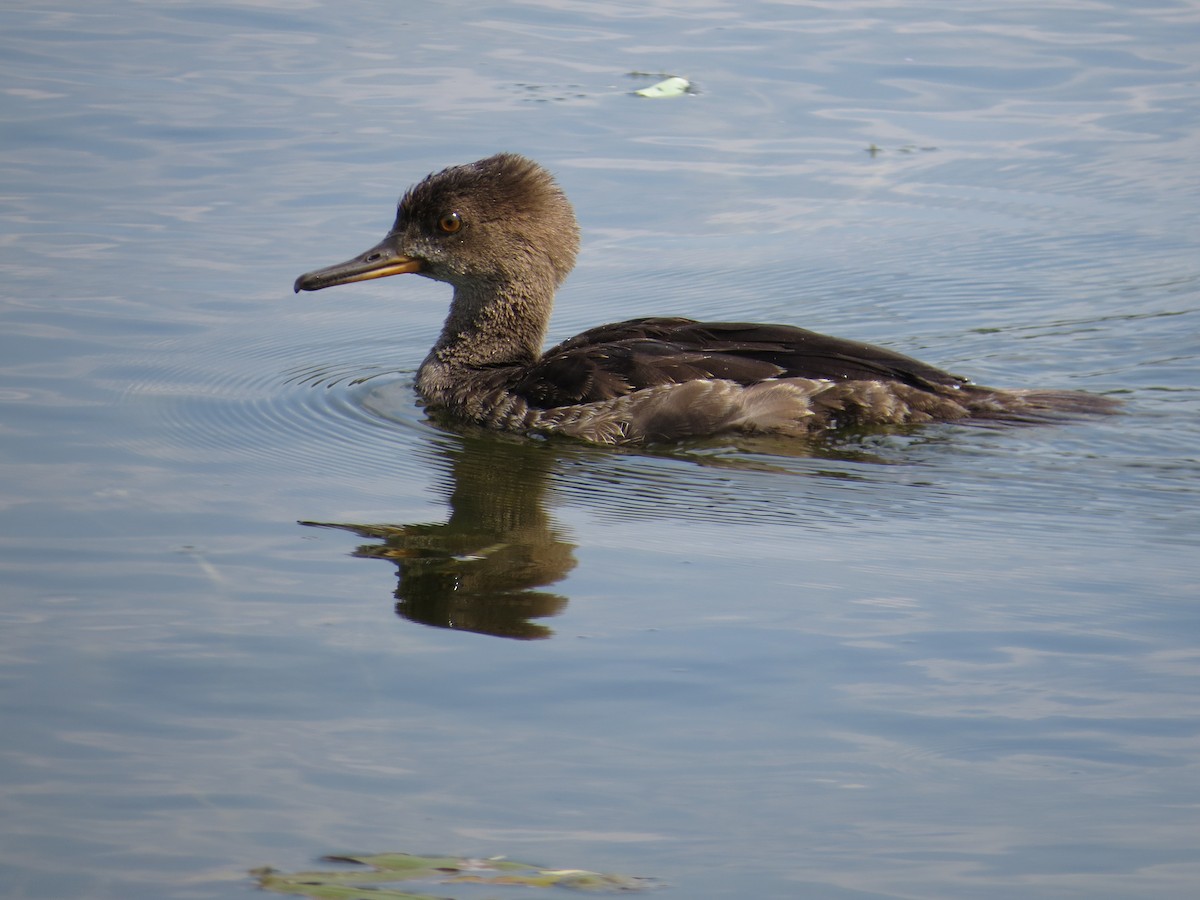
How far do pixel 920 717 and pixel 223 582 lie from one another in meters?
2.68

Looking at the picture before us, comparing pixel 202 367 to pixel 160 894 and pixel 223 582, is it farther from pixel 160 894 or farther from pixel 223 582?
pixel 160 894

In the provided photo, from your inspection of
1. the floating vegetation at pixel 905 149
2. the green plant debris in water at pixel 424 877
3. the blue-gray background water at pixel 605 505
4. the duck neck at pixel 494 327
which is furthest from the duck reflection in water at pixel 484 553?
the floating vegetation at pixel 905 149

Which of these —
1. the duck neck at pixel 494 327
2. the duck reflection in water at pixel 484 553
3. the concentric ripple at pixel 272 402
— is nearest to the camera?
the duck reflection in water at pixel 484 553

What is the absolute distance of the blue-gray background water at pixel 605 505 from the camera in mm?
5082

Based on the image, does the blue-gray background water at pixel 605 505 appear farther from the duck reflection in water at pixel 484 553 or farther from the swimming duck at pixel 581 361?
the swimming duck at pixel 581 361

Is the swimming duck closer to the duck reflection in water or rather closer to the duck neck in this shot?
the duck neck

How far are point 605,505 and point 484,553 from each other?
833mm

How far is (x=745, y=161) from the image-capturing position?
1398cm

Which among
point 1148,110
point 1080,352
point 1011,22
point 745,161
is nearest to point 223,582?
point 1080,352

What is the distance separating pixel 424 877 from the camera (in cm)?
468

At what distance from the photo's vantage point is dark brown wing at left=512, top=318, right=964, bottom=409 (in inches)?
363

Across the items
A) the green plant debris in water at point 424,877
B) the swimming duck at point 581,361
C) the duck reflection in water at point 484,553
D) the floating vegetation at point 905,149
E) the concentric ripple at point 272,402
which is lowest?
the green plant debris in water at point 424,877

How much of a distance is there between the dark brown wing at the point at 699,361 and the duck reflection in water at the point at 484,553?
1.92ft

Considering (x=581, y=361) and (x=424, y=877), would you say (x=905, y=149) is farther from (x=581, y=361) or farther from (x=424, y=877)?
(x=424, y=877)
